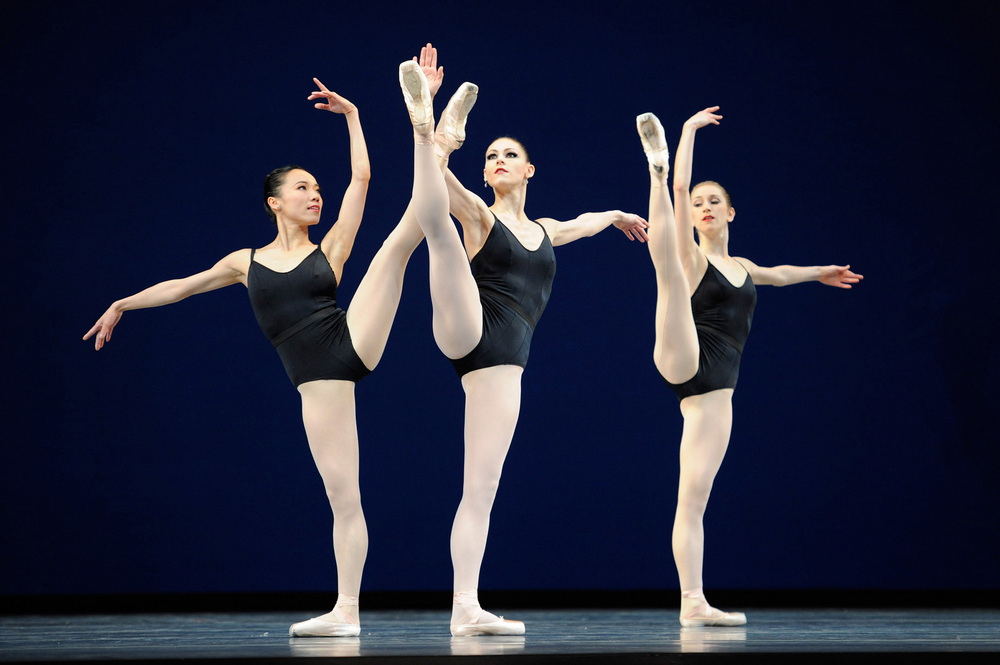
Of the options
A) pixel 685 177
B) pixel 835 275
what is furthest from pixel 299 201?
pixel 835 275

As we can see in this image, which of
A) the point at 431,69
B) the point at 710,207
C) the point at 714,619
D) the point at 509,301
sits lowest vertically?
the point at 714,619

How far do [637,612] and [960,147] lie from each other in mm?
3199

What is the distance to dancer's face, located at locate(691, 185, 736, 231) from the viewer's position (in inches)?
162

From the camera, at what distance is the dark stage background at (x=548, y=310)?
5309 mm

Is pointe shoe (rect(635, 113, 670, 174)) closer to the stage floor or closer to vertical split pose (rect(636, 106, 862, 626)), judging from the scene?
vertical split pose (rect(636, 106, 862, 626))

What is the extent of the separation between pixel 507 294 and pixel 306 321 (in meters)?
0.71

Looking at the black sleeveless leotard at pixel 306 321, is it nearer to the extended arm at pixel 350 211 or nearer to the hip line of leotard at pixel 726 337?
the extended arm at pixel 350 211

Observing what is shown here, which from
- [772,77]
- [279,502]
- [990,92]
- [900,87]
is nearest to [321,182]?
[279,502]

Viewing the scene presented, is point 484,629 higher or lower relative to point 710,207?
lower

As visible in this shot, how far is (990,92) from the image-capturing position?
565cm

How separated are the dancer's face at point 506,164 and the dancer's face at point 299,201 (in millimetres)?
644

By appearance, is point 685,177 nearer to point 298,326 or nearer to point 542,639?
point 298,326

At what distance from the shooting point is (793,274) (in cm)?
441

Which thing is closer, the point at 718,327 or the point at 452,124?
the point at 452,124
